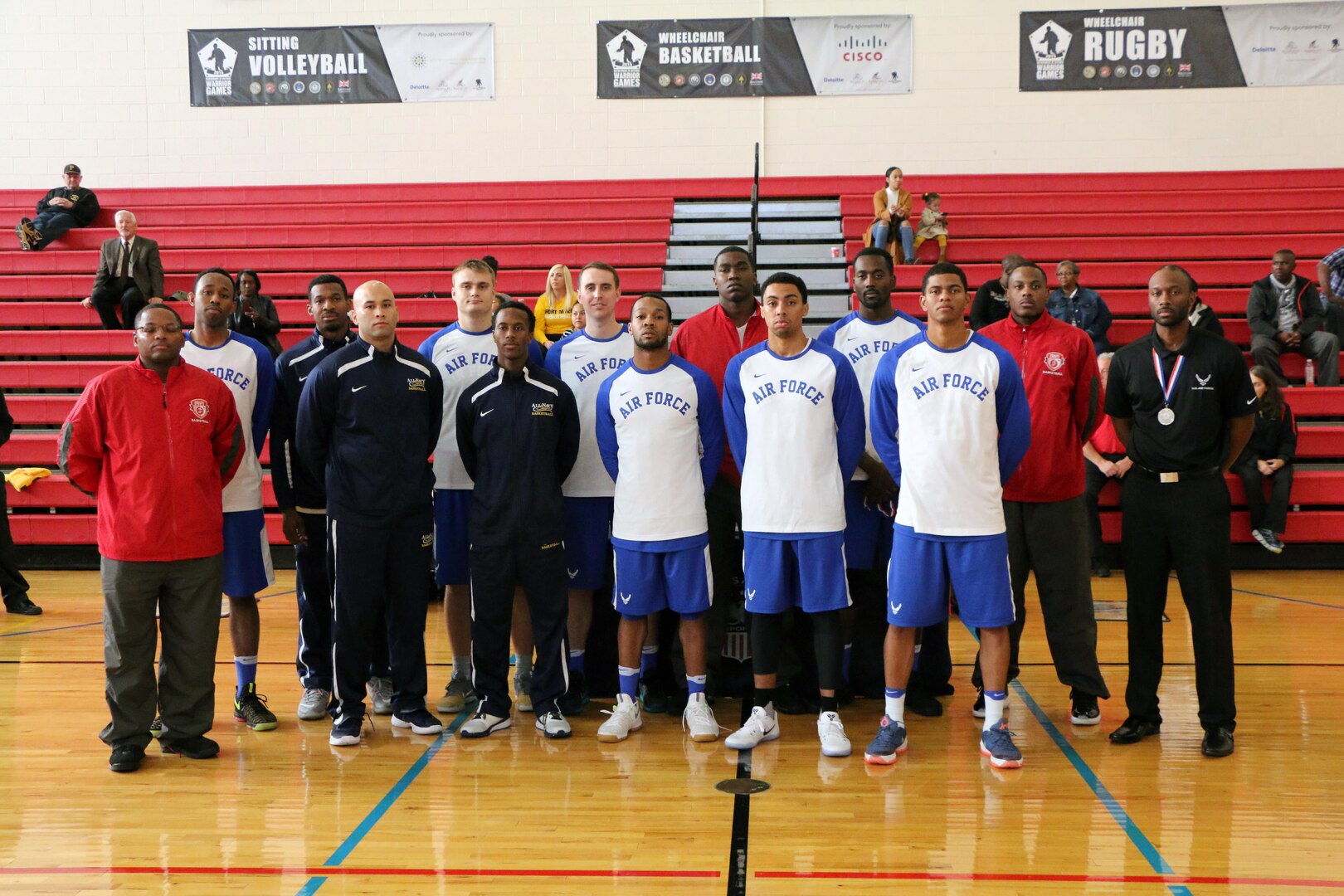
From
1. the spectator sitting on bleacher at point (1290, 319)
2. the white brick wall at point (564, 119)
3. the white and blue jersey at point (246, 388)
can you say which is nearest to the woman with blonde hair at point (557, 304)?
the white and blue jersey at point (246, 388)

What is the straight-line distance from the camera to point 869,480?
193 inches

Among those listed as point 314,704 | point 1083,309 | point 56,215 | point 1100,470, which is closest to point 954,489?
point 314,704

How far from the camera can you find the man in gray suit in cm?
1088

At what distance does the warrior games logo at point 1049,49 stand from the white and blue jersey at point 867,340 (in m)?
9.16

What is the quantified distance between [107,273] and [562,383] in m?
7.92

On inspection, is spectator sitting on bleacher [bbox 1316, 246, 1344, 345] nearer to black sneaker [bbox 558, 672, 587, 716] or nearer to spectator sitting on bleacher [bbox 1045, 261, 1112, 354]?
spectator sitting on bleacher [bbox 1045, 261, 1112, 354]

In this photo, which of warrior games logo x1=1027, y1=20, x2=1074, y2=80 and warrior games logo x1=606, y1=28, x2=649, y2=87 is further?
warrior games logo x1=606, y1=28, x2=649, y2=87

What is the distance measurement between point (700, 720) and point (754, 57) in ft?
33.2

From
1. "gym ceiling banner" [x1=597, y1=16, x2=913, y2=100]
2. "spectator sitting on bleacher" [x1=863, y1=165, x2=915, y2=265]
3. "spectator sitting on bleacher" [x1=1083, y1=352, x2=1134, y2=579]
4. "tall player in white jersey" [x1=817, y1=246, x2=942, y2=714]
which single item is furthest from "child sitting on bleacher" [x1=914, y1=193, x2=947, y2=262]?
"tall player in white jersey" [x1=817, y1=246, x2=942, y2=714]

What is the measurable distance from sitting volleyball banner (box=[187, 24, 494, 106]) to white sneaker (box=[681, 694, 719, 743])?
10.2 metres

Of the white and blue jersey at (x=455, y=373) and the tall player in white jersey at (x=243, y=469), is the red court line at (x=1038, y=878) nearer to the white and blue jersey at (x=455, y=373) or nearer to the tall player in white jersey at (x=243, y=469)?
the white and blue jersey at (x=455, y=373)

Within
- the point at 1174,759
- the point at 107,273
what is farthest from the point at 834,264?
the point at 1174,759

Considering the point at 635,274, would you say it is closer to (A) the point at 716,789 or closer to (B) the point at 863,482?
(B) the point at 863,482

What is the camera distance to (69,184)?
41.6 ft
